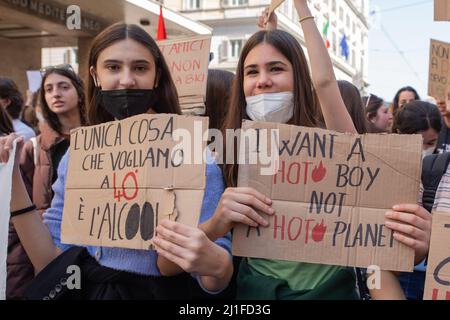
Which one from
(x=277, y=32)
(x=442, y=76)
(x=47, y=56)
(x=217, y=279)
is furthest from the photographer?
(x=47, y=56)

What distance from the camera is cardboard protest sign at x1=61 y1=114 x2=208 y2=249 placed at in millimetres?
1699

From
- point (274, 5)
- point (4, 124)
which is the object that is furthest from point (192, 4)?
point (274, 5)

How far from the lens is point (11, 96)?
4414 mm

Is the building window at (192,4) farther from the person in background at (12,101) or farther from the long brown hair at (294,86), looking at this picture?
the long brown hair at (294,86)

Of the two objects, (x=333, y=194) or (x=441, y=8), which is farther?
(x=441, y=8)

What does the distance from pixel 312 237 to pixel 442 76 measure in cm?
244

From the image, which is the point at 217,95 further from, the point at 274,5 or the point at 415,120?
the point at 415,120

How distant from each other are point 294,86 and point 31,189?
6.04 feet

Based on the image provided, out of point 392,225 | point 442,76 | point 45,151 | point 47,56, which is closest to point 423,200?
point 392,225

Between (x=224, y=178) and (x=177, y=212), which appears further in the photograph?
(x=224, y=178)

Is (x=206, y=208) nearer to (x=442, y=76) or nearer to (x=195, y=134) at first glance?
(x=195, y=134)

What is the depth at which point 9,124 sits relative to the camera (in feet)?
10.3

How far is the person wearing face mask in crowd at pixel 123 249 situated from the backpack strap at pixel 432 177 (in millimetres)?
744

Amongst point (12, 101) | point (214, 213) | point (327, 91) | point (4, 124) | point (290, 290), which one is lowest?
point (290, 290)
